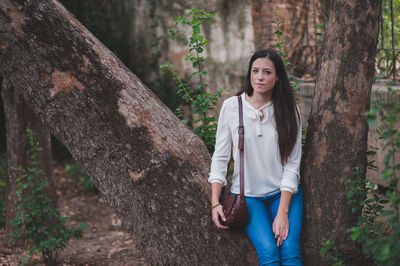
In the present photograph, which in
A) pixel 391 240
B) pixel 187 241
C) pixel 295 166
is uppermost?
pixel 295 166

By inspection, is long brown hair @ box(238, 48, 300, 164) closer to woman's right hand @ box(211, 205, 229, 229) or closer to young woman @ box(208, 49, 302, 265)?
young woman @ box(208, 49, 302, 265)

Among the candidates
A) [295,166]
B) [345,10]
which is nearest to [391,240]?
[295,166]

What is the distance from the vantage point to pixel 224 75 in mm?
6723

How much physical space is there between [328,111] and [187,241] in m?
1.17

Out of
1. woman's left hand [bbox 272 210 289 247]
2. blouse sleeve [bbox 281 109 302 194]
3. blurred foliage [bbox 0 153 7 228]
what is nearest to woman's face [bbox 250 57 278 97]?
blouse sleeve [bbox 281 109 302 194]

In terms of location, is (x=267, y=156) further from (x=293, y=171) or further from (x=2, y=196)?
(x=2, y=196)

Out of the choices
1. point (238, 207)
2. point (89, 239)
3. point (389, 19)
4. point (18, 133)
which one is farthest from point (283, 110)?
point (389, 19)

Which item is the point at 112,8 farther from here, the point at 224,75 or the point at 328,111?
the point at 328,111

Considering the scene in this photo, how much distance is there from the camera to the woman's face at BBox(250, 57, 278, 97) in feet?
8.96

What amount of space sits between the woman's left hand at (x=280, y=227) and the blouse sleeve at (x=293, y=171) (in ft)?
0.53

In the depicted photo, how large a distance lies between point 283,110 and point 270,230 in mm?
Answer: 745

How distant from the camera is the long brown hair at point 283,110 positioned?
265 centimetres

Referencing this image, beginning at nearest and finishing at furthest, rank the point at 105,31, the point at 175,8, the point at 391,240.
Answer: the point at 391,240 < the point at 175,8 < the point at 105,31

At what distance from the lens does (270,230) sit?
2.59 metres
